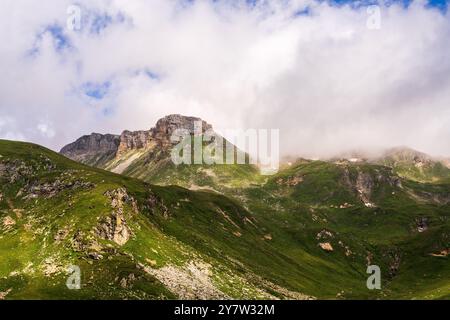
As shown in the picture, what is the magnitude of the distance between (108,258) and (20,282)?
1394 inches

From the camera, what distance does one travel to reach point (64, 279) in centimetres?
17888

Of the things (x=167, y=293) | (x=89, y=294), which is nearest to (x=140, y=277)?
(x=167, y=293)
